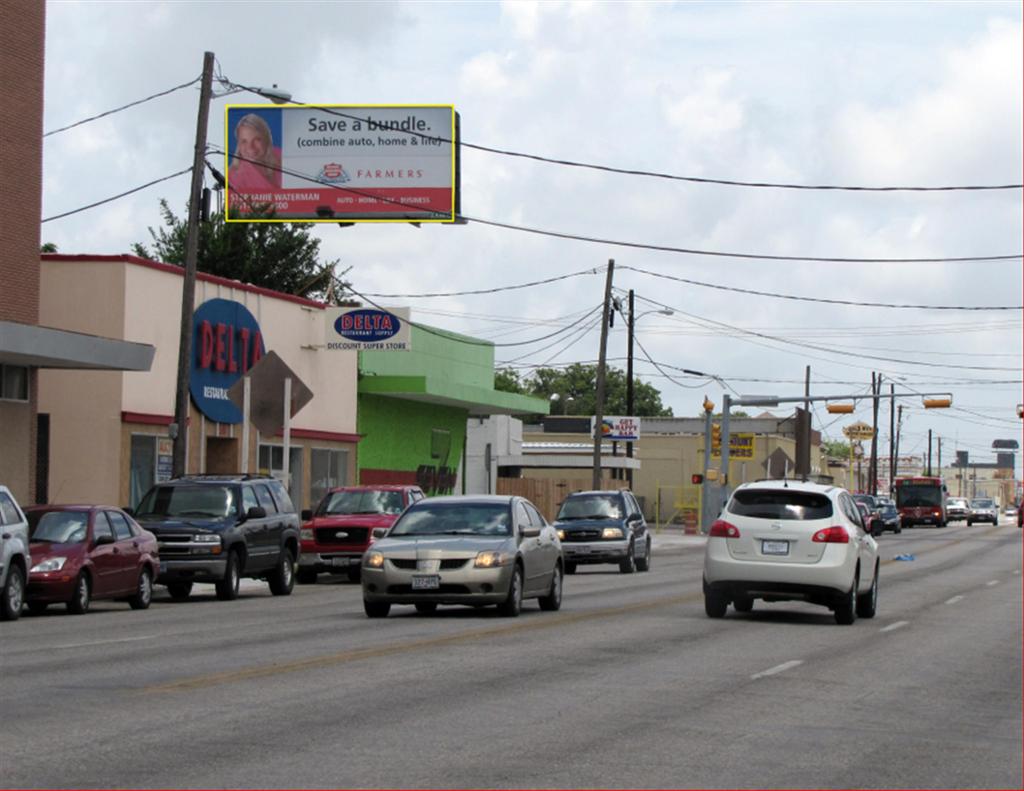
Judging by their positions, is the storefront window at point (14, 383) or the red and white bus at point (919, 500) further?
the red and white bus at point (919, 500)

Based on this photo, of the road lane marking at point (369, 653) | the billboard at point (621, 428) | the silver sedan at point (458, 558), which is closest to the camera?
the road lane marking at point (369, 653)

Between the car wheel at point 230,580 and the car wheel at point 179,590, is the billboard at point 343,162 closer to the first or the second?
the car wheel at point 179,590

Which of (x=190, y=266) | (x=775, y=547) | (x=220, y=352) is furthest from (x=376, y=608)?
(x=220, y=352)

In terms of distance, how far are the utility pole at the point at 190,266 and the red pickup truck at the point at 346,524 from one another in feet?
8.62

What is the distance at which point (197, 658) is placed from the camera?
1683 cm

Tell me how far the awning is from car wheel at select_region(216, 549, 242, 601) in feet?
17.9

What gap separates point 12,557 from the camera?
898 inches

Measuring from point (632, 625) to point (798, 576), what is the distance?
231cm

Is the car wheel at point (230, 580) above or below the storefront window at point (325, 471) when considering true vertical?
below

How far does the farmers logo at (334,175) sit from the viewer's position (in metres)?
53.5

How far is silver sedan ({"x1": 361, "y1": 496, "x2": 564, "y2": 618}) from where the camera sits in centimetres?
2208

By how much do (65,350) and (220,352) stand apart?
10.6 meters

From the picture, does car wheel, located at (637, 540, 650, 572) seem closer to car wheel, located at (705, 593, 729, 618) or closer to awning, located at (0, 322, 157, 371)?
awning, located at (0, 322, 157, 371)

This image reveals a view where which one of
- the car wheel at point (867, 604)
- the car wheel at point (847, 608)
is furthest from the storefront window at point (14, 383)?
the car wheel at point (847, 608)
